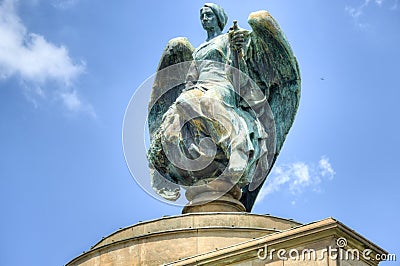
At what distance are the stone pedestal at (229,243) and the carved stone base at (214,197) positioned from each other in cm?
140

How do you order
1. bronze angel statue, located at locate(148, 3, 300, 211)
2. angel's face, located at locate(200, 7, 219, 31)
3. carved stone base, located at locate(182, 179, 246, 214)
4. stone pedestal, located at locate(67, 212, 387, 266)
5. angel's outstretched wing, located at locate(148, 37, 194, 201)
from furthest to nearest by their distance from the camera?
angel's outstretched wing, located at locate(148, 37, 194, 201) < angel's face, located at locate(200, 7, 219, 31) < bronze angel statue, located at locate(148, 3, 300, 211) < carved stone base, located at locate(182, 179, 246, 214) < stone pedestal, located at locate(67, 212, 387, 266)

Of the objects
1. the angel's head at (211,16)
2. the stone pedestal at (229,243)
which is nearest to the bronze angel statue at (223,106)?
the angel's head at (211,16)

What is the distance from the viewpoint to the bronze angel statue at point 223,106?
1961cm

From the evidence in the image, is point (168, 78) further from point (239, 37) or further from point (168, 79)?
point (239, 37)

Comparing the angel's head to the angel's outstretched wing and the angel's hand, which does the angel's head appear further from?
the angel's hand

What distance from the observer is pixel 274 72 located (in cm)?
2097

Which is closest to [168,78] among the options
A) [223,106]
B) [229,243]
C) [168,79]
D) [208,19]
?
[168,79]

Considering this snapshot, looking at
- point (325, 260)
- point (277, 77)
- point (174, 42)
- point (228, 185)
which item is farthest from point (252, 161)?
point (325, 260)

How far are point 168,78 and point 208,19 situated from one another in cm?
169

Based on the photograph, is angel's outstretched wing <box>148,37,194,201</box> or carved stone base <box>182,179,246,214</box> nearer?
carved stone base <box>182,179,246,214</box>

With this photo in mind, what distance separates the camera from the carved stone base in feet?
63.1

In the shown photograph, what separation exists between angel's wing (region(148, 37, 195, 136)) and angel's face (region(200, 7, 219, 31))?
2.06ft

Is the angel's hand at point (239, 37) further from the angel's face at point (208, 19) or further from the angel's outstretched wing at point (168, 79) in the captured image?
the angel's outstretched wing at point (168, 79)

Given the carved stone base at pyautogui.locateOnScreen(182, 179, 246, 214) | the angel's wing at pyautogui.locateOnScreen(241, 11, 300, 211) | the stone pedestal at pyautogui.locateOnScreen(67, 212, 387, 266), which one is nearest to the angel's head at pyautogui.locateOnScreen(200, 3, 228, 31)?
the angel's wing at pyautogui.locateOnScreen(241, 11, 300, 211)
